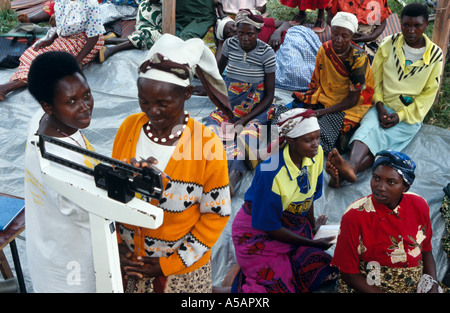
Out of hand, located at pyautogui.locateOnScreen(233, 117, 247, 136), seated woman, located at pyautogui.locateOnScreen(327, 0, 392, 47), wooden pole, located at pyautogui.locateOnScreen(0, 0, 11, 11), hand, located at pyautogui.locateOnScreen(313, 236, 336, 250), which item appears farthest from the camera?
wooden pole, located at pyautogui.locateOnScreen(0, 0, 11, 11)

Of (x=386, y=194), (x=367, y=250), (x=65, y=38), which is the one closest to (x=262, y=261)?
(x=367, y=250)

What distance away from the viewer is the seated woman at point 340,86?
3.82 m

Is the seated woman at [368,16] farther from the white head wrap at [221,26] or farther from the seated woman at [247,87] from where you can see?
the seated woman at [247,87]

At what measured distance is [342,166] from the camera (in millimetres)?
3539

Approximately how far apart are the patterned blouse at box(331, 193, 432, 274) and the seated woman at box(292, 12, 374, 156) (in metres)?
1.56

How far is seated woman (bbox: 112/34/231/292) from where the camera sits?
5.60 feet

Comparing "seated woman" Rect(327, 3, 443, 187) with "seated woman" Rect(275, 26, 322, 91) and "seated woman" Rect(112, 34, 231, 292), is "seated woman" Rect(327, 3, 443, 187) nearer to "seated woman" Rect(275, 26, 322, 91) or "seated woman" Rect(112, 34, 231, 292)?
"seated woman" Rect(275, 26, 322, 91)

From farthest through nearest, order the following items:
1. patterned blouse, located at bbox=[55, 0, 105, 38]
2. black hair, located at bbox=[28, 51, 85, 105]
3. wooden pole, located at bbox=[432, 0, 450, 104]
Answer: patterned blouse, located at bbox=[55, 0, 105, 38]
wooden pole, located at bbox=[432, 0, 450, 104]
black hair, located at bbox=[28, 51, 85, 105]

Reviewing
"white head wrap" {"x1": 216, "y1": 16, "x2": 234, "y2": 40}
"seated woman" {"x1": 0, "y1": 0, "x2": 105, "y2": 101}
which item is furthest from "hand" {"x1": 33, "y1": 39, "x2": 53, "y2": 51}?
"white head wrap" {"x1": 216, "y1": 16, "x2": 234, "y2": 40}

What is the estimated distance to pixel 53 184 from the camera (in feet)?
3.45

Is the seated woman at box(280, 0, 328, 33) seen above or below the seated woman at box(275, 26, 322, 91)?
above

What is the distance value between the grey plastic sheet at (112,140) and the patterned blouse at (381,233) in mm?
747

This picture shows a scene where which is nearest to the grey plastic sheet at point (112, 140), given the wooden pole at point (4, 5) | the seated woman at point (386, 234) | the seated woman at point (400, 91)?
the seated woman at point (400, 91)

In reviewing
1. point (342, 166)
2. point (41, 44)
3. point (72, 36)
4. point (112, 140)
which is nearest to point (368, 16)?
point (342, 166)
